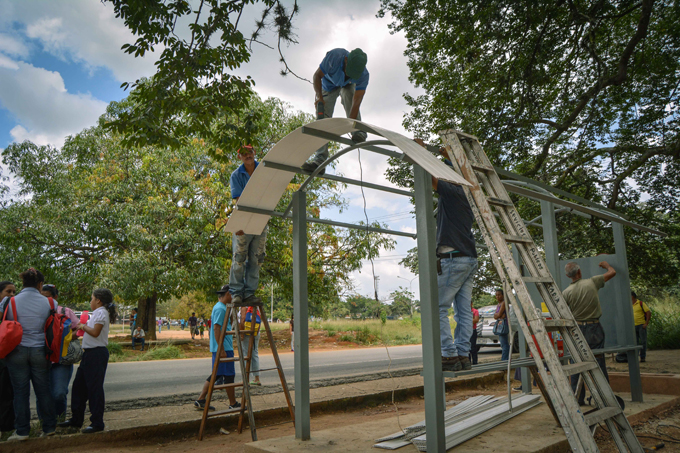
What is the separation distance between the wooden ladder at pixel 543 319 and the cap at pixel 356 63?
4.02 feet

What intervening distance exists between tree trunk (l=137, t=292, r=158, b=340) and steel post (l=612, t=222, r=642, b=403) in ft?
56.1

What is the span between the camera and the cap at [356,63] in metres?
4.54

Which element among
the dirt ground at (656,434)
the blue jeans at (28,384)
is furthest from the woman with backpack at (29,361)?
the dirt ground at (656,434)

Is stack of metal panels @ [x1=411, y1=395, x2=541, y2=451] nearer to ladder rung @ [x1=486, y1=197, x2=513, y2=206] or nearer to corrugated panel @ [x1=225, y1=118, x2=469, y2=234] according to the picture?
ladder rung @ [x1=486, y1=197, x2=513, y2=206]

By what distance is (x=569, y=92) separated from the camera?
11844 millimetres

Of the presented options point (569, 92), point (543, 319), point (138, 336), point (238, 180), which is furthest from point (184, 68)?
point (138, 336)

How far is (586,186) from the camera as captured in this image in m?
12.4

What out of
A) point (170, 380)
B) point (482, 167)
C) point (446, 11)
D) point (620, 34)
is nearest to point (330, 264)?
point (170, 380)

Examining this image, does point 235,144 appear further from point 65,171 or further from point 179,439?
point 65,171

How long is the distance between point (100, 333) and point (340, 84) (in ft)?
13.2

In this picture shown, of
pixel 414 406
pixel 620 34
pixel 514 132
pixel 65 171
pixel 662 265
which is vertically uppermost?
pixel 620 34

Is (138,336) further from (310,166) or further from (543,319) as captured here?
(543,319)

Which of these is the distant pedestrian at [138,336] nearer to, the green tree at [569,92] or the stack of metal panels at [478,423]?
the green tree at [569,92]

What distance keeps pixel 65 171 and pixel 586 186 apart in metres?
18.9
